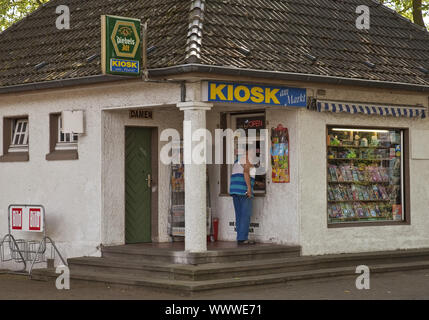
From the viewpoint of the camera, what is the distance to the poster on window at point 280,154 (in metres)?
16.1

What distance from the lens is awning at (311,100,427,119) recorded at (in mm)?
16125

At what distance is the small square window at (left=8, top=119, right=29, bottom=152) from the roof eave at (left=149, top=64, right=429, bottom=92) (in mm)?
4444

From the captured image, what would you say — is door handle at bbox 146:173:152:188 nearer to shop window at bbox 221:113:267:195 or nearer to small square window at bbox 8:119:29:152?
shop window at bbox 221:113:267:195

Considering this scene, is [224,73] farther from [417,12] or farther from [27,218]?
[417,12]

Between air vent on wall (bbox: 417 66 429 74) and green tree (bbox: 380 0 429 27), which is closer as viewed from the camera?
air vent on wall (bbox: 417 66 429 74)

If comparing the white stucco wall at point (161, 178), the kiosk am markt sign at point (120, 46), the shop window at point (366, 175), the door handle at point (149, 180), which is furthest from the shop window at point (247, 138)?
the kiosk am markt sign at point (120, 46)

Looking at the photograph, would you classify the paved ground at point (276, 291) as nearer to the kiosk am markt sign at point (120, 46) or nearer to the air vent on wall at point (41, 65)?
the kiosk am markt sign at point (120, 46)

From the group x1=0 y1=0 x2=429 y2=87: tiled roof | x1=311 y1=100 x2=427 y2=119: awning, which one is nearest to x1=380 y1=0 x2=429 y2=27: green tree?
x1=0 y1=0 x2=429 y2=87: tiled roof

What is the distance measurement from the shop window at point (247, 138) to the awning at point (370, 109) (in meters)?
1.17

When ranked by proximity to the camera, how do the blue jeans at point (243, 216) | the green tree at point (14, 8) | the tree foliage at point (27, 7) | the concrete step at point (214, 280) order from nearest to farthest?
the concrete step at point (214, 280), the blue jeans at point (243, 216), the tree foliage at point (27, 7), the green tree at point (14, 8)

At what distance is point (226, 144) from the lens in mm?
17188

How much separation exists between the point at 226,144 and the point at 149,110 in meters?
1.58

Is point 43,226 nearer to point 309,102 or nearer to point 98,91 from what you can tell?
point 98,91
